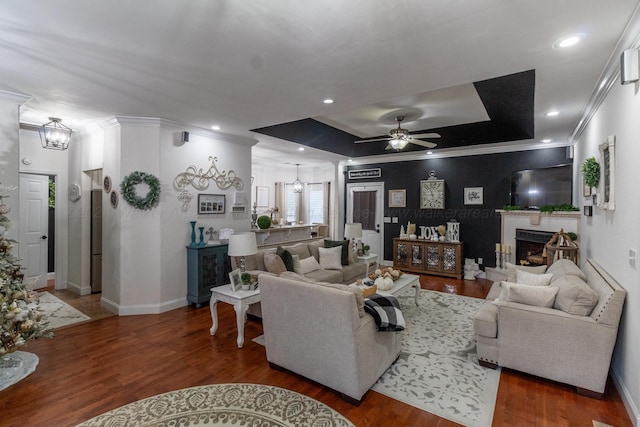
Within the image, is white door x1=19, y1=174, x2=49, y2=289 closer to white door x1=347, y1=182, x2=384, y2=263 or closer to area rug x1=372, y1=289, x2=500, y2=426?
area rug x1=372, y1=289, x2=500, y2=426

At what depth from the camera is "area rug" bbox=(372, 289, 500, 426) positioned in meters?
2.34

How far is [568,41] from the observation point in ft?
7.38

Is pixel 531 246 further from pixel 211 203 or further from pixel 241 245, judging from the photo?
pixel 211 203

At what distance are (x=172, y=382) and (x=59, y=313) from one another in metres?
2.81

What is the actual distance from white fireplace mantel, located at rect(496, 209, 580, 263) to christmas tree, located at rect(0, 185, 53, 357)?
682 centimetres

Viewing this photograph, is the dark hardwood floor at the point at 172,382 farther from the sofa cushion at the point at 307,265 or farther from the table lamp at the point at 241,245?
the sofa cushion at the point at 307,265

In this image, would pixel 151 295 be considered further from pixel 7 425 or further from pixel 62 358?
pixel 7 425

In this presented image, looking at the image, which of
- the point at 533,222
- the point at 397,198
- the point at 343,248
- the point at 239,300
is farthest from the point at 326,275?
the point at 533,222

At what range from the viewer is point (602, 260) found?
3.23 metres

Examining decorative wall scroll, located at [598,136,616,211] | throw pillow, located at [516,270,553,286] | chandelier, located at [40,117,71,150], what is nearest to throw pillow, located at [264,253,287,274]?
throw pillow, located at [516,270,553,286]

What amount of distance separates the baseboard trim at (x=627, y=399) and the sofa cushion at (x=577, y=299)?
0.56 m

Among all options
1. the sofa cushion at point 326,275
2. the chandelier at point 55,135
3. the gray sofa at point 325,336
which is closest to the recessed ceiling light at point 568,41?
the gray sofa at point 325,336

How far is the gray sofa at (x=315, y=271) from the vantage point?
4273 mm

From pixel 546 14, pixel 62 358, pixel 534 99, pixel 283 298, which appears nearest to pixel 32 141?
pixel 62 358
